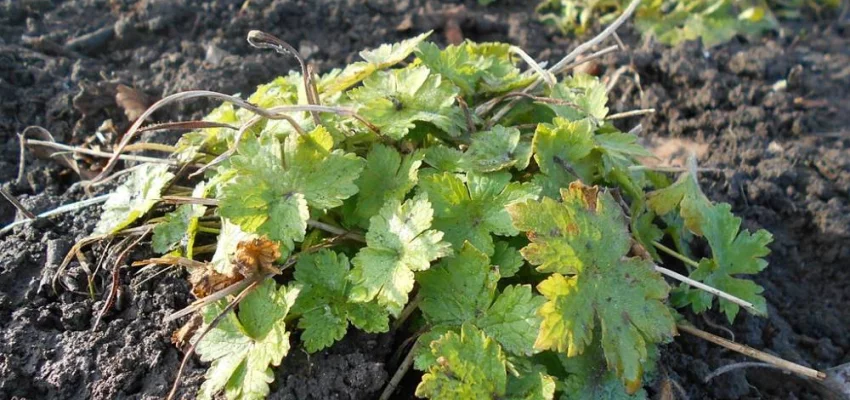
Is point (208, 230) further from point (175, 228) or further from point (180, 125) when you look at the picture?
point (180, 125)

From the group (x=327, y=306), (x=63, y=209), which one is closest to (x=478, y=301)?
(x=327, y=306)

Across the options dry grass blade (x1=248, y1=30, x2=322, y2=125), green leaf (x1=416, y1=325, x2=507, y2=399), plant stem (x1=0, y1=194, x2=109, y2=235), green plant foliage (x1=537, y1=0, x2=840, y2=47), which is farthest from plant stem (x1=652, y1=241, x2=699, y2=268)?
green plant foliage (x1=537, y1=0, x2=840, y2=47)

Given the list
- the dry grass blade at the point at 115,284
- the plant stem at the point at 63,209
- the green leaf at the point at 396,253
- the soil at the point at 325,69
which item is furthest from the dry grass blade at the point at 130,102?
the green leaf at the point at 396,253

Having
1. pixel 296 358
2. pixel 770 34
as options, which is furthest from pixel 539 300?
pixel 770 34

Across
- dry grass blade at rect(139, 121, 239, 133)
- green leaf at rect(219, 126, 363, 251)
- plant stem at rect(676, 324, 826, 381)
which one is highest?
dry grass blade at rect(139, 121, 239, 133)

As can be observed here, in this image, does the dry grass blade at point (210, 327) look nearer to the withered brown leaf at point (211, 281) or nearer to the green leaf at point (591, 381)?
the withered brown leaf at point (211, 281)

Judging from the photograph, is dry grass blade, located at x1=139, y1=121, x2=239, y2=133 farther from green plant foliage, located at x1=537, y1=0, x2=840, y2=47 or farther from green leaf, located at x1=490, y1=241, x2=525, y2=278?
green plant foliage, located at x1=537, y1=0, x2=840, y2=47

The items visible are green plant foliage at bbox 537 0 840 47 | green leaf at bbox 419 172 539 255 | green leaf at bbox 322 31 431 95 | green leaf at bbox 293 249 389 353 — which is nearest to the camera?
green leaf at bbox 293 249 389 353
